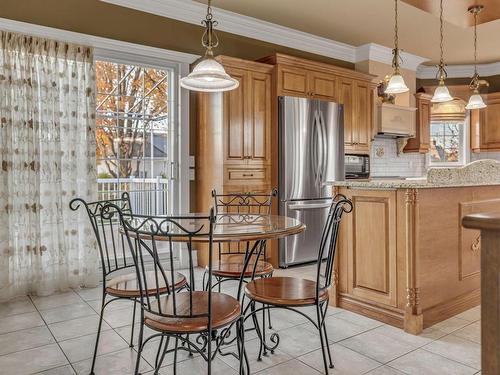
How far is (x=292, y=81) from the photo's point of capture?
453 centimetres

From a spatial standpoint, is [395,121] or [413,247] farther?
[395,121]

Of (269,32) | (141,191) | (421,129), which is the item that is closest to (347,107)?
(269,32)

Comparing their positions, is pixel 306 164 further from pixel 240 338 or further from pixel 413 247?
pixel 240 338

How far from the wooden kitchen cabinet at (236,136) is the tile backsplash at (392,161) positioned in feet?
7.60

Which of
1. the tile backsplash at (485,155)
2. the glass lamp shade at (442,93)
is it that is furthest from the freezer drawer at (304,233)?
the tile backsplash at (485,155)

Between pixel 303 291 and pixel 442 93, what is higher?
pixel 442 93

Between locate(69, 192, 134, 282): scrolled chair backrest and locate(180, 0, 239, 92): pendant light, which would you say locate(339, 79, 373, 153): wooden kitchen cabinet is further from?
locate(69, 192, 134, 282): scrolled chair backrest

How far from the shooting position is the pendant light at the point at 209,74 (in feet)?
7.88

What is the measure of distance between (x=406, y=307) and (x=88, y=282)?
2728 millimetres

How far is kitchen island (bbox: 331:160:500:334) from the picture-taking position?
2.65 metres

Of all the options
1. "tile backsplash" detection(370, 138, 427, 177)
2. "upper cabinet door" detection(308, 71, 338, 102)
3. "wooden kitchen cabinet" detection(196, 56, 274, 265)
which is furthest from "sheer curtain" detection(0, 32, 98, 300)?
"tile backsplash" detection(370, 138, 427, 177)

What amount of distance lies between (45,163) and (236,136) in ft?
6.02

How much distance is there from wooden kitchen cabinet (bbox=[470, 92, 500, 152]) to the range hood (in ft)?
5.22

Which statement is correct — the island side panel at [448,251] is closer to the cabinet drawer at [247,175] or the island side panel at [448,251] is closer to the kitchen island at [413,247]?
the kitchen island at [413,247]
